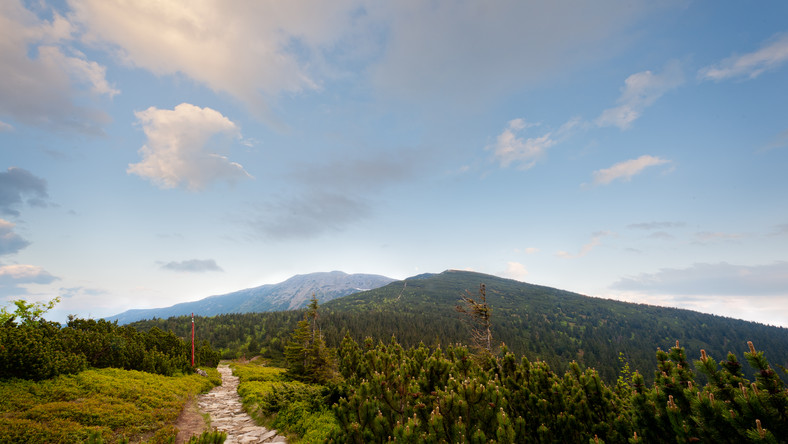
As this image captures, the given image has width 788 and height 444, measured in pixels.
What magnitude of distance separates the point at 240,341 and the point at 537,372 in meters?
116

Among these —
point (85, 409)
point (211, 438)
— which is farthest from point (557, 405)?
point (85, 409)

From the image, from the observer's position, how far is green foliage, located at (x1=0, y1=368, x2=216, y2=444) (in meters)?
8.49

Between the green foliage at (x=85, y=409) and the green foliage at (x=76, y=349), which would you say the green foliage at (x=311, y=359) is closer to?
the green foliage at (x=76, y=349)

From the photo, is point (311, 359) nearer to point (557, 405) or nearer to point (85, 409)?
point (85, 409)

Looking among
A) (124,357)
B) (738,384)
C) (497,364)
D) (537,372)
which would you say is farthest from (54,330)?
(738,384)

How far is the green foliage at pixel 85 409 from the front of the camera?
8492 mm

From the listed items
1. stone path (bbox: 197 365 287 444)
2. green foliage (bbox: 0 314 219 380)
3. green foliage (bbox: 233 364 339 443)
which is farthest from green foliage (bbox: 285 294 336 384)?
green foliage (bbox: 0 314 219 380)

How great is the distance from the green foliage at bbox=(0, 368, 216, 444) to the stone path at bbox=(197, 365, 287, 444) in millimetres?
1840

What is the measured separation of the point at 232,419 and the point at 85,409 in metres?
5.71

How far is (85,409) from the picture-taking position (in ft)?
33.8

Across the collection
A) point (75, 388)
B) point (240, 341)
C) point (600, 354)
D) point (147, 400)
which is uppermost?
point (75, 388)

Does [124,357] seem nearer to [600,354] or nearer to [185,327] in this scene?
[185,327]

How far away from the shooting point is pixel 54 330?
50.7 feet

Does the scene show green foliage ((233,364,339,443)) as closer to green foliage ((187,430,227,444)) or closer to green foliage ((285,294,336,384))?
green foliage ((187,430,227,444))
